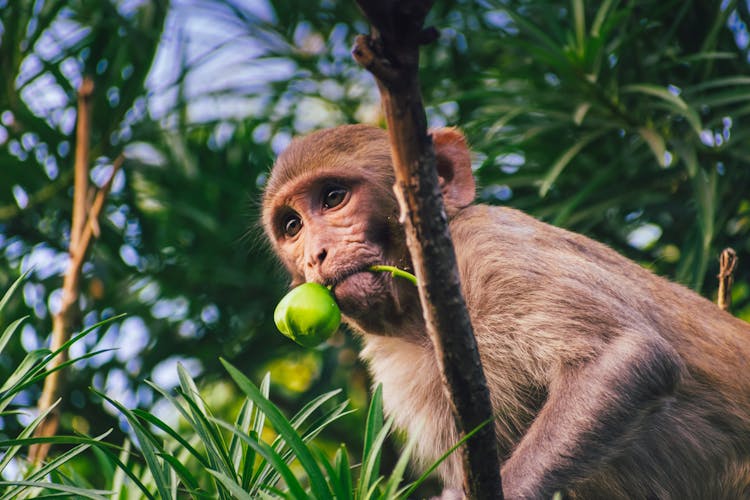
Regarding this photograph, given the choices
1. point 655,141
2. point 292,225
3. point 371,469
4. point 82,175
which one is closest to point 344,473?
point 371,469

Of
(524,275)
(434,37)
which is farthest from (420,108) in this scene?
(524,275)

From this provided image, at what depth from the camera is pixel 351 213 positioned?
158 inches

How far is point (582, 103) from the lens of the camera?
5395 millimetres

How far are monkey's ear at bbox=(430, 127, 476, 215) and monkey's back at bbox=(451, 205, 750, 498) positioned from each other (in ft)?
0.79

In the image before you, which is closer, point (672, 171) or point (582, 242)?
point (582, 242)

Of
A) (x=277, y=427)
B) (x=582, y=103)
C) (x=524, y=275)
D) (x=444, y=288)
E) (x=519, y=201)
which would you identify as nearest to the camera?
(x=444, y=288)

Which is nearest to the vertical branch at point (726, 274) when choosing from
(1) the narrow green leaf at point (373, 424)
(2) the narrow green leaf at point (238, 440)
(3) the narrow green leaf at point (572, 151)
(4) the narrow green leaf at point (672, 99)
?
(4) the narrow green leaf at point (672, 99)

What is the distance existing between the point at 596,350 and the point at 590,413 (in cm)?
31

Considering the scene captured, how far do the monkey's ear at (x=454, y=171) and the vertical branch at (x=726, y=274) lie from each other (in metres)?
1.12

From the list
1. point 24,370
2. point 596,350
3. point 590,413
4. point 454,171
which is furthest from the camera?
point 454,171

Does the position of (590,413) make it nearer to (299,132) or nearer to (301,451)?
(301,451)

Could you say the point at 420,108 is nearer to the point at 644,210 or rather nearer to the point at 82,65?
the point at 644,210

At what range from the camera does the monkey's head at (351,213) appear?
12.4 ft

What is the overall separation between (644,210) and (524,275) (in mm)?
2321
